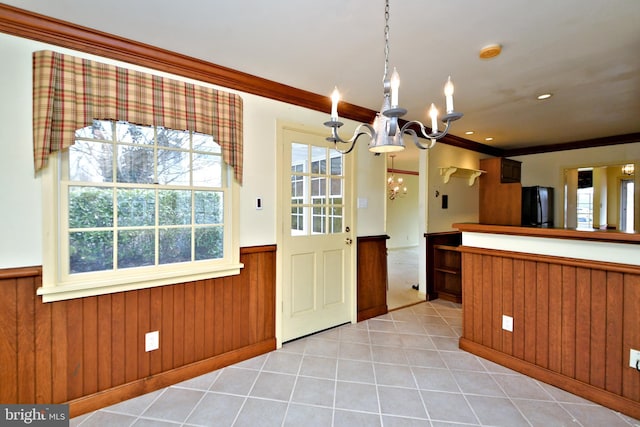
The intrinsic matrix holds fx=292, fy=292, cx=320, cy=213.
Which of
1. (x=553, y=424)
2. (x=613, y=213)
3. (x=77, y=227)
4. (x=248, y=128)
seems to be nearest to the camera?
(x=553, y=424)

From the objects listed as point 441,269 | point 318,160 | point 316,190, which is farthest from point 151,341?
point 441,269

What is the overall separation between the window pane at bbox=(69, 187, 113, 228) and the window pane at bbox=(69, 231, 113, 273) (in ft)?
0.21

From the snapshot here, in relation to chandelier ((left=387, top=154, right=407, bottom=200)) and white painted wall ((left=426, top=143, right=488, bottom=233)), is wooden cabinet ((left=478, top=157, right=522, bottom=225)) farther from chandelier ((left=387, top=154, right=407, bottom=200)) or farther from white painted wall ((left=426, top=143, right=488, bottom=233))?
chandelier ((left=387, top=154, right=407, bottom=200))

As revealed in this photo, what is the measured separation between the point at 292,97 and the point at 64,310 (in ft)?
7.61

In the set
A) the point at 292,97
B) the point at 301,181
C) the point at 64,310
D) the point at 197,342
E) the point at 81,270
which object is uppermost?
the point at 292,97

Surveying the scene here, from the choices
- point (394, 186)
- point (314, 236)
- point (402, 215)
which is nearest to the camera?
point (314, 236)

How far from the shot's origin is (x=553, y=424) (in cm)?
173

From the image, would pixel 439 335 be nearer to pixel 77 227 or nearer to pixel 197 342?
pixel 197 342

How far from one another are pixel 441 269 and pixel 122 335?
3827 mm

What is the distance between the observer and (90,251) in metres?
1.90

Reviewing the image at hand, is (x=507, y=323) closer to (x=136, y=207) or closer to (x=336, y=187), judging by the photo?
(x=336, y=187)

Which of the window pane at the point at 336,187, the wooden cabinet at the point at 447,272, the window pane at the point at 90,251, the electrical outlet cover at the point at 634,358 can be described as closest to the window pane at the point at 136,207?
the window pane at the point at 90,251

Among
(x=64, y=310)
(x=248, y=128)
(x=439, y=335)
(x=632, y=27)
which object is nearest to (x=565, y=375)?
(x=439, y=335)

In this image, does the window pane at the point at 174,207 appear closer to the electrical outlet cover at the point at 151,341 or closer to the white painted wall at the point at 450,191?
the electrical outlet cover at the point at 151,341
